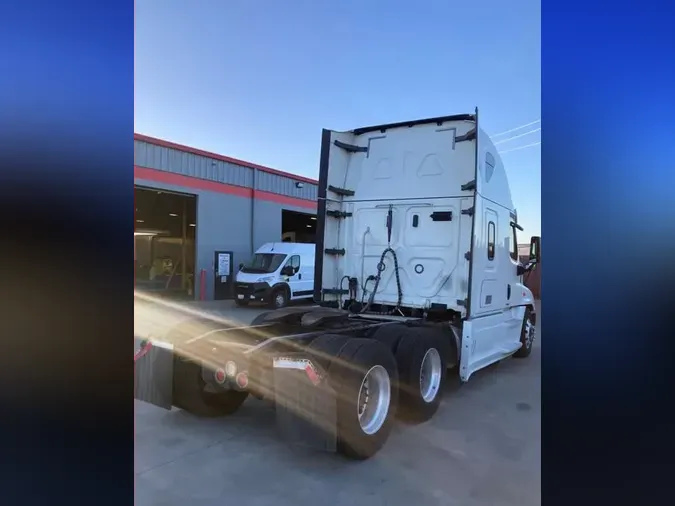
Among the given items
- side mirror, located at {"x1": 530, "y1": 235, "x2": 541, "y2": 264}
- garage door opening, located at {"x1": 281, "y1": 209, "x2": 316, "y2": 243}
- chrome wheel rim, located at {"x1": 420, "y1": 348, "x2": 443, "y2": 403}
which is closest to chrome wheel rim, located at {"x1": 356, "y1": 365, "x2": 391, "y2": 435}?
chrome wheel rim, located at {"x1": 420, "y1": 348, "x2": 443, "y2": 403}

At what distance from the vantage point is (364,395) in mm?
4164

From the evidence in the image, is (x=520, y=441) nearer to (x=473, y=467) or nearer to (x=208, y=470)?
(x=473, y=467)

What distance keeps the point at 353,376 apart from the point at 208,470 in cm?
141

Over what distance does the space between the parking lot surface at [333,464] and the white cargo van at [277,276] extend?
1094cm

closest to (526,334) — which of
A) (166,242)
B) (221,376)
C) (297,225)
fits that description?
(221,376)

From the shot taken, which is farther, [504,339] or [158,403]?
[504,339]

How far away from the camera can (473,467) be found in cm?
384

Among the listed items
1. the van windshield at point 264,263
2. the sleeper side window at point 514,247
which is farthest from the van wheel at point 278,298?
the sleeper side window at point 514,247

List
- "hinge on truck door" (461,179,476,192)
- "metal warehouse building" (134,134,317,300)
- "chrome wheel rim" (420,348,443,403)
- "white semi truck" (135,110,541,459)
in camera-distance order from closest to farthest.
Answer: "white semi truck" (135,110,541,459)
"chrome wheel rim" (420,348,443,403)
"hinge on truck door" (461,179,476,192)
"metal warehouse building" (134,134,317,300)

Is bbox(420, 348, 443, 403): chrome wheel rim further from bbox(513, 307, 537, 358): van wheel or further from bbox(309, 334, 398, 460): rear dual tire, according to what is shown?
bbox(513, 307, 537, 358): van wheel

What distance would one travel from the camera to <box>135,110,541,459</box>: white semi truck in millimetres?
3793

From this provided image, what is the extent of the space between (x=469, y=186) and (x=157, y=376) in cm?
424

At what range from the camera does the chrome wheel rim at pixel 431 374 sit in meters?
5.14
